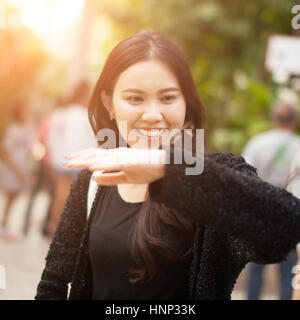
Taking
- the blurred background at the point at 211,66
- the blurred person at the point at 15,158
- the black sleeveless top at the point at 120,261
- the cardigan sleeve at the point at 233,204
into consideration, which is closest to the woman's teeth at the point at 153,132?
the black sleeveless top at the point at 120,261

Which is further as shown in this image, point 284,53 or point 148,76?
point 284,53

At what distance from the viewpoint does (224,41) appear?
33.5 ft

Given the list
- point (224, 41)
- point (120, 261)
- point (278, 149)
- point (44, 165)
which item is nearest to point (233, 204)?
point (120, 261)

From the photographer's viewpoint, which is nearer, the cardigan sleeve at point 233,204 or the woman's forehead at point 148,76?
the cardigan sleeve at point 233,204

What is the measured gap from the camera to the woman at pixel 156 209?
1211 mm

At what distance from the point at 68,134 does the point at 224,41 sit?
507cm

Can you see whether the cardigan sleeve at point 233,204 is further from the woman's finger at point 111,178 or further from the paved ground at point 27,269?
the paved ground at point 27,269

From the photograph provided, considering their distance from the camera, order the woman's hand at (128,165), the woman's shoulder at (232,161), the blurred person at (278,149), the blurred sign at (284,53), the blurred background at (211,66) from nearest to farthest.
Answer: the woman's hand at (128,165), the woman's shoulder at (232,161), the blurred sign at (284,53), the blurred person at (278,149), the blurred background at (211,66)

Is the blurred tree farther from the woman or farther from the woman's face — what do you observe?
the woman's face

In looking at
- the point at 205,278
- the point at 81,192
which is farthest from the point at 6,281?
the point at 205,278

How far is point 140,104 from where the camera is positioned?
61.6 inches

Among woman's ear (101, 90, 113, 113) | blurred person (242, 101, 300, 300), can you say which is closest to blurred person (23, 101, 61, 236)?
blurred person (242, 101, 300, 300)

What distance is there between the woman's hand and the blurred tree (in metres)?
7.85

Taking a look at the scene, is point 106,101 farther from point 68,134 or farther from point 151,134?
point 68,134
